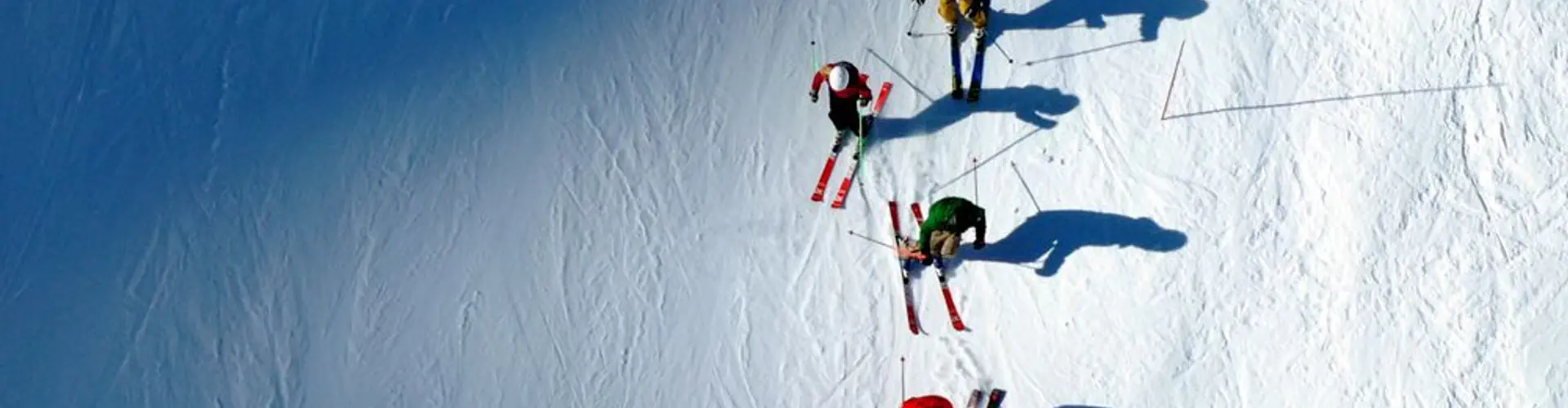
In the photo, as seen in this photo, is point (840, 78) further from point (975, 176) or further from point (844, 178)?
point (975, 176)

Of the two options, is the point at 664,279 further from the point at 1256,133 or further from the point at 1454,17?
the point at 1454,17

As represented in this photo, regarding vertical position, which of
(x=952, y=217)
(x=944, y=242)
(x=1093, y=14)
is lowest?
(x=944, y=242)

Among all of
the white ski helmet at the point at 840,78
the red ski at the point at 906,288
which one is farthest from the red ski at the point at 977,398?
the white ski helmet at the point at 840,78

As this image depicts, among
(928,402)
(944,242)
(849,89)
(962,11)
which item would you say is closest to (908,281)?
(944,242)

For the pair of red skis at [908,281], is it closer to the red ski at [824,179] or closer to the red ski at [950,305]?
the red ski at [950,305]

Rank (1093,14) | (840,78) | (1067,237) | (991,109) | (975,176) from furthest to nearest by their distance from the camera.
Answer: (1093,14)
(991,109)
(975,176)
(1067,237)
(840,78)

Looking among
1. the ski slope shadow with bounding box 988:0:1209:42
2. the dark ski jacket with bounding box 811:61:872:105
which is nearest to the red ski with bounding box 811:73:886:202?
the dark ski jacket with bounding box 811:61:872:105

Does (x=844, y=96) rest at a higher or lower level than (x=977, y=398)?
higher
